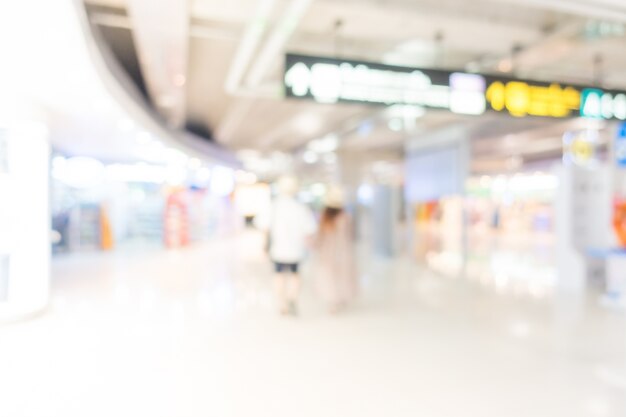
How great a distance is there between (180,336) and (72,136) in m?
5.96

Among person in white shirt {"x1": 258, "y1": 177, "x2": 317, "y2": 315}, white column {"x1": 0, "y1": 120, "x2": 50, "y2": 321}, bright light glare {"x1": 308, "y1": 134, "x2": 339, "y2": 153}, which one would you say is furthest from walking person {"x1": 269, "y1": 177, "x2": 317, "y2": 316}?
bright light glare {"x1": 308, "y1": 134, "x2": 339, "y2": 153}

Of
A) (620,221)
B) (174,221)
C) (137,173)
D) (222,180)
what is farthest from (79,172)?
(620,221)

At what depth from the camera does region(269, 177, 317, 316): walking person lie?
16.5 ft

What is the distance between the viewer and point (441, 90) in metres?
4.55

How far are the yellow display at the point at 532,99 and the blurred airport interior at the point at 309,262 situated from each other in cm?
2

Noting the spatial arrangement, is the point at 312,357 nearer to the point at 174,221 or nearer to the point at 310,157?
the point at 174,221

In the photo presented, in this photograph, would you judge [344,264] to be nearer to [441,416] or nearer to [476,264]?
[441,416]

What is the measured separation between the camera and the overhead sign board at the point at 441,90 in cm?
416

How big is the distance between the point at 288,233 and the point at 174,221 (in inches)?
354

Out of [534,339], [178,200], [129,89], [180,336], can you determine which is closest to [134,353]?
[180,336]

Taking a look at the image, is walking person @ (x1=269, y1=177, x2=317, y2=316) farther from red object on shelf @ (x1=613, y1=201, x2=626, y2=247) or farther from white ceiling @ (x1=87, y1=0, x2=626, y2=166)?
red object on shelf @ (x1=613, y1=201, x2=626, y2=247)

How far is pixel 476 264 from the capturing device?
9758mm

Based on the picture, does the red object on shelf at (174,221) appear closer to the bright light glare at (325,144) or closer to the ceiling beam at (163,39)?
the bright light glare at (325,144)

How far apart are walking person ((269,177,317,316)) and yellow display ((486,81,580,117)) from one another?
2332 millimetres
